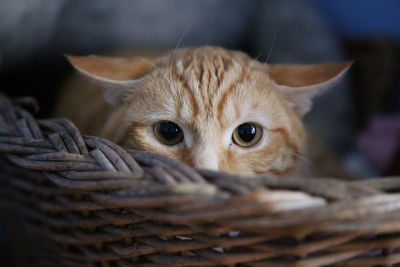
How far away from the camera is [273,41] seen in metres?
1.93

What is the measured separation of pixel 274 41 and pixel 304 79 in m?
0.88

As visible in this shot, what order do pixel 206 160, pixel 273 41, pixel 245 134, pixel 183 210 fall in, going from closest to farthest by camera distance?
pixel 183 210, pixel 206 160, pixel 245 134, pixel 273 41

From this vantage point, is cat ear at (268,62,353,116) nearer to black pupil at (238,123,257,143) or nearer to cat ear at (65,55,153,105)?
black pupil at (238,123,257,143)

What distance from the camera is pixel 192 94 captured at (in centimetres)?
110

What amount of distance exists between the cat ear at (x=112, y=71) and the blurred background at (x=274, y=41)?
51cm

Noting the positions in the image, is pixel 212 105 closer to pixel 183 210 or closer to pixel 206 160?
pixel 206 160

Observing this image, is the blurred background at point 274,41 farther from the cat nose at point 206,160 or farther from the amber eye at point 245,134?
the cat nose at point 206,160

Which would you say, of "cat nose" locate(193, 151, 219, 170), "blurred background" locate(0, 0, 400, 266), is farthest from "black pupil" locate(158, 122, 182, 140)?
"blurred background" locate(0, 0, 400, 266)

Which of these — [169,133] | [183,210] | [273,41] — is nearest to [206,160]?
[169,133]

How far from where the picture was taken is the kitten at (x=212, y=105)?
42.3 inches

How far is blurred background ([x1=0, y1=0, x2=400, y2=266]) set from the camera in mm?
1698

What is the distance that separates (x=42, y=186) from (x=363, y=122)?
1.58m

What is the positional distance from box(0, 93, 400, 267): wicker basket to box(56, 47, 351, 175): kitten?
0.69ft

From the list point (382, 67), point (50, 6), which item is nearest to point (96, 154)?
point (50, 6)
